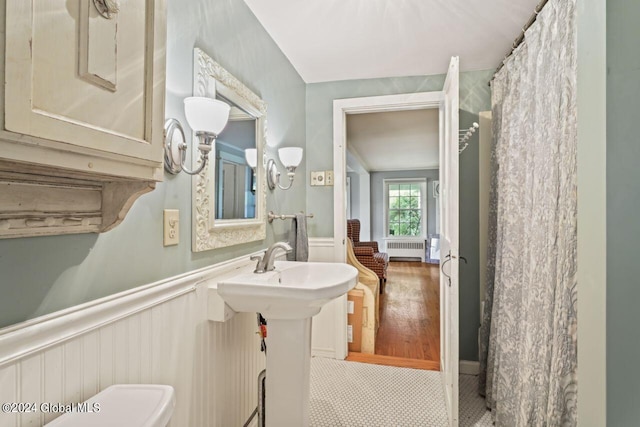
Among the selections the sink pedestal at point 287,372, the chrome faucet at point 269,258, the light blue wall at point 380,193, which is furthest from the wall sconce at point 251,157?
the light blue wall at point 380,193

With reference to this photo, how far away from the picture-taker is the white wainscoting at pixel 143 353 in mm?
681

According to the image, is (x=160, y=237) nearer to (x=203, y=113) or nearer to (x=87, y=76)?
(x=203, y=113)

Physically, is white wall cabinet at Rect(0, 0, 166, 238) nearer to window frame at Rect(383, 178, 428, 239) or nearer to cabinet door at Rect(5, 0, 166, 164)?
cabinet door at Rect(5, 0, 166, 164)

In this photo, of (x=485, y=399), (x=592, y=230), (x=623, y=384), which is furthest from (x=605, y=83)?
(x=485, y=399)

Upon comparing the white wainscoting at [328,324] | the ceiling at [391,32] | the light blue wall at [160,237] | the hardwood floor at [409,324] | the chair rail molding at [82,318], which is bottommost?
the hardwood floor at [409,324]

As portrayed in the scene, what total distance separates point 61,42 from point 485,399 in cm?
258

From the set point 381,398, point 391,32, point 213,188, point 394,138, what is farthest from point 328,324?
point 394,138

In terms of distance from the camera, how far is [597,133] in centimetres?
80

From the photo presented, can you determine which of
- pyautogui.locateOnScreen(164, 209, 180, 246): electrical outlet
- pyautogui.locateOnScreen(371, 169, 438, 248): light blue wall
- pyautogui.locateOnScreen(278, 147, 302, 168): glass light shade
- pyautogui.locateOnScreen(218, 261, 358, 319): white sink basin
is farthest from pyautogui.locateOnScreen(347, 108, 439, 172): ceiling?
pyautogui.locateOnScreen(164, 209, 180, 246): electrical outlet

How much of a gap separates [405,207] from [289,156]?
20.0ft

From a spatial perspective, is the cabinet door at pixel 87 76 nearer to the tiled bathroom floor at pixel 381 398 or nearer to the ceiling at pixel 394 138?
the tiled bathroom floor at pixel 381 398

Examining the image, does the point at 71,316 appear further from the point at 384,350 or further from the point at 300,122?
the point at 384,350

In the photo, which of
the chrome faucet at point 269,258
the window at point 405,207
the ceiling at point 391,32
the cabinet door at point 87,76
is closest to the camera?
the cabinet door at point 87,76

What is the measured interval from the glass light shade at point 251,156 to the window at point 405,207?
6.34 metres
